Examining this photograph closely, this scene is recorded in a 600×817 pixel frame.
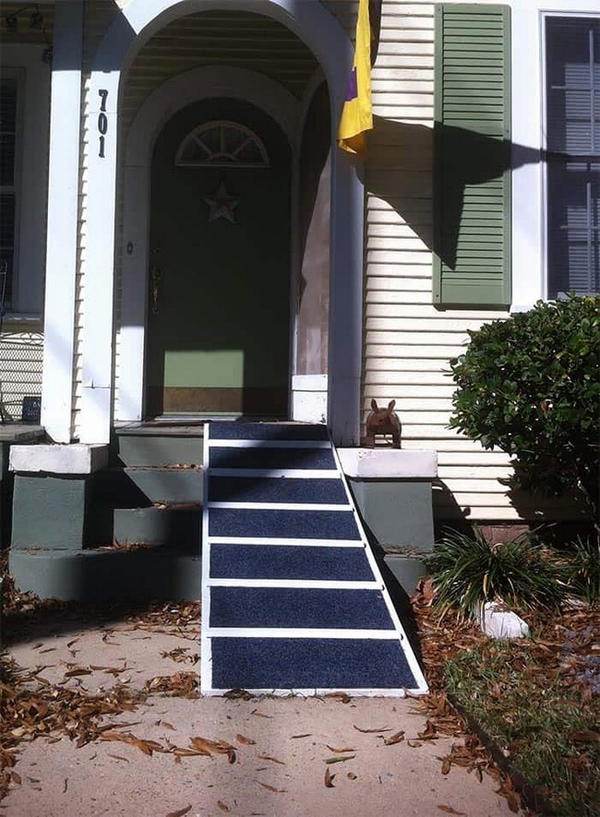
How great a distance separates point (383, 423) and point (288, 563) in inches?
53.7

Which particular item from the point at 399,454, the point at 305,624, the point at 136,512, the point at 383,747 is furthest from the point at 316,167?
the point at 383,747

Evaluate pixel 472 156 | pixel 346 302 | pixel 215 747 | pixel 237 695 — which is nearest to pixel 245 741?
pixel 215 747

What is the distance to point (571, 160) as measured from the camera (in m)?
5.80

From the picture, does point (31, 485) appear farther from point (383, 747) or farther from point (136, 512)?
point (383, 747)

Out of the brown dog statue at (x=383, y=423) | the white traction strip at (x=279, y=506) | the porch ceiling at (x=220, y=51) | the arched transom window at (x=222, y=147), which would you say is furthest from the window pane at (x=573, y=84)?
the white traction strip at (x=279, y=506)

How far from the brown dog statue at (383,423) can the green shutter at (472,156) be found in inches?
33.3

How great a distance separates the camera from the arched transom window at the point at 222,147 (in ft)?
23.5

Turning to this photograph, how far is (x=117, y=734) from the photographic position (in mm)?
3117

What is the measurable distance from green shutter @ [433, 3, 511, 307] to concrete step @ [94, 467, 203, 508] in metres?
1.99

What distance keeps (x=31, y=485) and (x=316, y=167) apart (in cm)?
313

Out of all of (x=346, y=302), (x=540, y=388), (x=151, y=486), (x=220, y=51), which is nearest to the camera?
(x=540, y=388)

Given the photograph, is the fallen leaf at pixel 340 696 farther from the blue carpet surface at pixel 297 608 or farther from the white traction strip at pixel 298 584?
the white traction strip at pixel 298 584

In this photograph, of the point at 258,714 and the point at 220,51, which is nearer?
the point at 258,714

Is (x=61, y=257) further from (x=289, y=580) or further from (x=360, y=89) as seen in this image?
(x=289, y=580)
